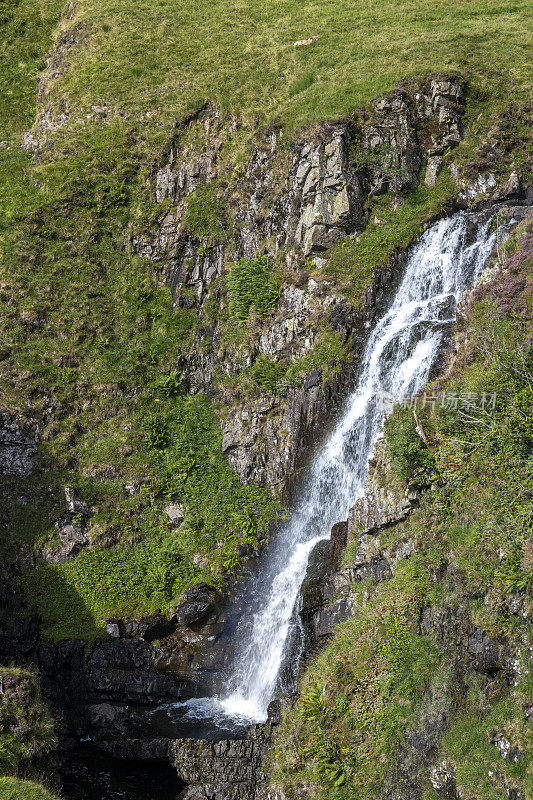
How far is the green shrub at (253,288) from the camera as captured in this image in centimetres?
2945

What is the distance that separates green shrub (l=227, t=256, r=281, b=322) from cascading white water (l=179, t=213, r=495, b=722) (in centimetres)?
646

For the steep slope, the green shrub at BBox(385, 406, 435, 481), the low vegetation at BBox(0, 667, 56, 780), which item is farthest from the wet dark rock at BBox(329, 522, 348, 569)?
the low vegetation at BBox(0, 667, 56, 780)

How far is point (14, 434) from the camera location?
27.3 m

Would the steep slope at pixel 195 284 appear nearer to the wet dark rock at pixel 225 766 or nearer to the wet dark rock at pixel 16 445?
the wet dark rock at pixel 16 445

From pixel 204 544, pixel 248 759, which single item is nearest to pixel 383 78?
pixel 204 544

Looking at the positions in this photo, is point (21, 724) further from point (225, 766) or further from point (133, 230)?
point (133, 230)

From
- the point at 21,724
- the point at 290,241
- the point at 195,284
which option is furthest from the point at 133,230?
the point at 21,724

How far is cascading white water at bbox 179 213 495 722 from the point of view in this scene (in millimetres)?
20969

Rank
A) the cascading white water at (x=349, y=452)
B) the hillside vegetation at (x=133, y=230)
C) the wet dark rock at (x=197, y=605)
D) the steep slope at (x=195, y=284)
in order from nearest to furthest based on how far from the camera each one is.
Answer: the cascading white water at (x=349, y=452) → the wet dark rock at (x=197, y=605) → the steep slope at (x=195, y=284) → the hillside vegetation at (x=133, y=230)

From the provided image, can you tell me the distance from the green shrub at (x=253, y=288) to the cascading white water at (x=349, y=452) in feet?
21.2

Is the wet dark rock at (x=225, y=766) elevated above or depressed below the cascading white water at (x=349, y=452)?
below

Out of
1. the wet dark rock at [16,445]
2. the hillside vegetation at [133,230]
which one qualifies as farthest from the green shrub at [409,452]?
the wet dark rock at [16,445]

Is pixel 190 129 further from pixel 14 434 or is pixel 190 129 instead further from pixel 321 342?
pixel 14 434

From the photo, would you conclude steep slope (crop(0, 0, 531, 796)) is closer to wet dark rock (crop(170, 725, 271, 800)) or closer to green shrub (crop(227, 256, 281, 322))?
green shrub (crop(227, 256, 281, 322))
